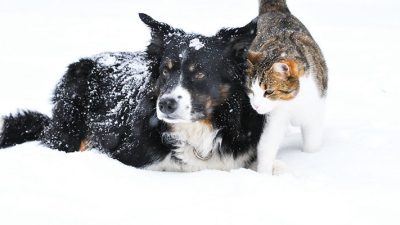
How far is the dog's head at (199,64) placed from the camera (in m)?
3.86

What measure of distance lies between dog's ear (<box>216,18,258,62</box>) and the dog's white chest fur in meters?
0.65

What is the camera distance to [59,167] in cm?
355

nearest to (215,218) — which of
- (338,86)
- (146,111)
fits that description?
(146,111)

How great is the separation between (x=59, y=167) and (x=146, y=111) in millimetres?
980

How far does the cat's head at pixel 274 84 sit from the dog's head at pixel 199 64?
24cm

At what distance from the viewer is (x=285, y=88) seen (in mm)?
3934

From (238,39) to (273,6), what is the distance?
1.68 meters

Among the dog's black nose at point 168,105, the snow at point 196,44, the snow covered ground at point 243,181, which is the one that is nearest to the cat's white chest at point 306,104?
the snow covered ground at point 243,181

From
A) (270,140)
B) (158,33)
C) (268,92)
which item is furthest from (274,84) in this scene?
(158,33)

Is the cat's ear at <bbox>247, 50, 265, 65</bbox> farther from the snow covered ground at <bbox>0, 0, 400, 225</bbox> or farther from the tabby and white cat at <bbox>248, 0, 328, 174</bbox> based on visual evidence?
the snow covered ground at <bbox>0, 0, 400, 225</bbox>

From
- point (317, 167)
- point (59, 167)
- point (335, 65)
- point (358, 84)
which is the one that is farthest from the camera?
point (335, 65)

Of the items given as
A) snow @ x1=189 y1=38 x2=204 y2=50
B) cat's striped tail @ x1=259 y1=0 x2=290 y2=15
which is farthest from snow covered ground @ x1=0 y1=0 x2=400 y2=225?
cat's striped tail @ x1=259 y1=0 x2=290 y2=15

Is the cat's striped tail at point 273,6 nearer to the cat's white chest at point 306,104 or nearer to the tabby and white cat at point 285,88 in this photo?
the tabby and white cat at point 285,88

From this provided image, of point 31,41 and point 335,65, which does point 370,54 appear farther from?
point 31,41
